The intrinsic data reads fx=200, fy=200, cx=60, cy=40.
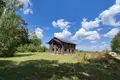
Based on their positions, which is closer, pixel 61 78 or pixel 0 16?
pixel 61 78

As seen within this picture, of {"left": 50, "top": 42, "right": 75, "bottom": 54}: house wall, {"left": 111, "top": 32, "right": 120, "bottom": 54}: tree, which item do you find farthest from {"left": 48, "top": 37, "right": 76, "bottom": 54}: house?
{"left": 111, "top": 32, "right": 120, "bottom": 54}: tree

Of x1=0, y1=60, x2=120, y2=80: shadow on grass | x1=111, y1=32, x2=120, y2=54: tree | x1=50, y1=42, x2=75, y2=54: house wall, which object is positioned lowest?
x1=0, y1=60, x2=120, y2=80: shadow on grass

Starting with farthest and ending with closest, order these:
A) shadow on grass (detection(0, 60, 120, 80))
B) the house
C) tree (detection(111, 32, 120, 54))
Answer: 1. tree (detection(111, 32, 120, 54))
2. the house
3. shadow on grass (detection(0, 60, 120, 80))

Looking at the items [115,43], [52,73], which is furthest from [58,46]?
[115,43]

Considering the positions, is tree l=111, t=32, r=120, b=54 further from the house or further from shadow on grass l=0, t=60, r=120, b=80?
shadow on grass l=0, t=60, r=120, b=80

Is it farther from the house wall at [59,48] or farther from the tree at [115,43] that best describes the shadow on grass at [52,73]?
the tree at [115,43]

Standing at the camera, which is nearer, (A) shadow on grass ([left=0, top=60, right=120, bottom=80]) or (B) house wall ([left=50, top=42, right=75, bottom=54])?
(A) shadow on grass ([left=0, top=60, right=120, bottom=80])

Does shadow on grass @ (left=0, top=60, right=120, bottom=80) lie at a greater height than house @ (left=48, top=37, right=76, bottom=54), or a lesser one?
lesser

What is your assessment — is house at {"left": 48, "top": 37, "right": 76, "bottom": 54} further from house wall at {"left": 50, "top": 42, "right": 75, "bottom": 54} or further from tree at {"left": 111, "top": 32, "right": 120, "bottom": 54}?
tree at {"left": 111, "top": 32, "right": 120, "bottom": 54}

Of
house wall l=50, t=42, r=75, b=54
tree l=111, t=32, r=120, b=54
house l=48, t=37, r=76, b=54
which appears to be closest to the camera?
house l=48, t=37, r=76, b=54

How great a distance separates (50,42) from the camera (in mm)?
58438

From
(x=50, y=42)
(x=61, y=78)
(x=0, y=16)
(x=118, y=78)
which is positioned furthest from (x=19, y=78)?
(x=50, y=42)

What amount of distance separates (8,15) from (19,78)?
20596 millimetres

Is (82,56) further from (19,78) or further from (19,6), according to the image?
(19,78)
